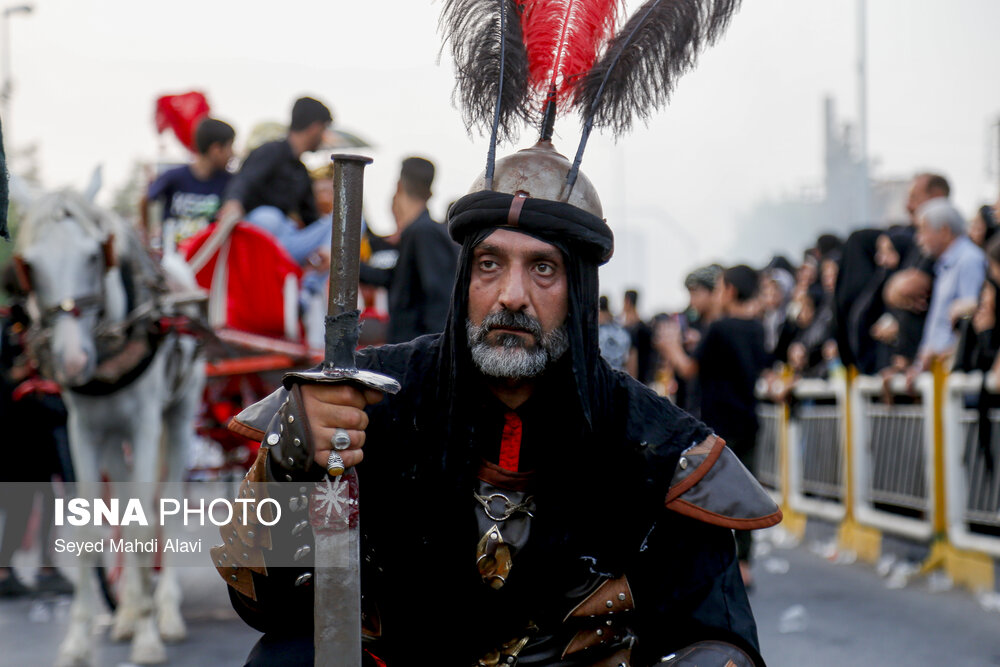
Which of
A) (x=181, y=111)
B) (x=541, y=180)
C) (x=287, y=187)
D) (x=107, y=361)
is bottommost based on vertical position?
(x=107, y=361)

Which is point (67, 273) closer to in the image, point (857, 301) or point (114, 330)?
point (114, 330)

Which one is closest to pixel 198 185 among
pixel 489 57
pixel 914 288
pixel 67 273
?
pixel 67 273

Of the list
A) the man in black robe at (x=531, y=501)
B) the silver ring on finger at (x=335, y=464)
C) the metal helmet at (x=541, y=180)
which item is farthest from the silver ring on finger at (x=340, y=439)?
the metal helmet at (x=541, y=180)

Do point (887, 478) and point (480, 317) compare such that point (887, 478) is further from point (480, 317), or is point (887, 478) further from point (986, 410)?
point (480, 317)

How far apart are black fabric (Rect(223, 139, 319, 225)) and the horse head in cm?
204

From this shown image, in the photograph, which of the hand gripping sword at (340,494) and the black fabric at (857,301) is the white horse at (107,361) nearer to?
→ the hand gripping sword at (340,494)

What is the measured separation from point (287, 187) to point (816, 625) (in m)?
4.53

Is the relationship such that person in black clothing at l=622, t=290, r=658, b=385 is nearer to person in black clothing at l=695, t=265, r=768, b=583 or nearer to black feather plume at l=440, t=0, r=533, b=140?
person in black clothing at l=695, t=265, r=768, b=583

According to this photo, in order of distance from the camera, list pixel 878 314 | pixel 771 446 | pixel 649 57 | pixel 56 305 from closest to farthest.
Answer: pixel 649 57 → pixel 56 305 → pixel 878 314 → pixel 771 446

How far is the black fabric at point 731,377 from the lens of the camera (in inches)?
323

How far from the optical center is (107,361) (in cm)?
607

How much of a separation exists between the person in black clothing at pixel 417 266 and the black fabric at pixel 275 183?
106 cm

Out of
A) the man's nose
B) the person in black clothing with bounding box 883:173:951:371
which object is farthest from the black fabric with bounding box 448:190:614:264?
the person in black clothing with bounding box 883:173:951:371

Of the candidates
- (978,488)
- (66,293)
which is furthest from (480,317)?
(978,488)
